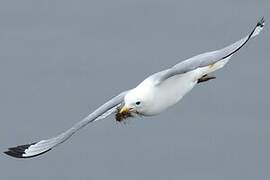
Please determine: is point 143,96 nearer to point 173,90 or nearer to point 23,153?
point 173,90

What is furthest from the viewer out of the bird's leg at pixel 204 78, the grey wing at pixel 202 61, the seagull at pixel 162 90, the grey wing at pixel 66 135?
the bird's leg at pixel 204 78

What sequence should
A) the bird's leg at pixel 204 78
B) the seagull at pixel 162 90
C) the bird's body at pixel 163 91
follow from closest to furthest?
the seagull at pixel 162 90, the bird's body at pixel 163 91, the bird's leg at pixel 204 78

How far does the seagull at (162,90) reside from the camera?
9.18 meters

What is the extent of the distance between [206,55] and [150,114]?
72 cm

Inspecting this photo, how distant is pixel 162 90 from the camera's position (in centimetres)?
944

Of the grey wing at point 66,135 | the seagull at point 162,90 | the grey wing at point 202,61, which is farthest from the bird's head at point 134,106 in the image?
the grey wing at point 66,135

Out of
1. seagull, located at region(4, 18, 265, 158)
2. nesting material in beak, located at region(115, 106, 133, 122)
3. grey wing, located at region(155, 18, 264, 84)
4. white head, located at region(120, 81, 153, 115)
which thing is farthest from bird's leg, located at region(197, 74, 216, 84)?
nesting material in beak, located at region(115, 106, 133, 122)

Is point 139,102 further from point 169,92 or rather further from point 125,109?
point 169,92

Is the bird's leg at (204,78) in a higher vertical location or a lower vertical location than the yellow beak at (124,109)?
higher

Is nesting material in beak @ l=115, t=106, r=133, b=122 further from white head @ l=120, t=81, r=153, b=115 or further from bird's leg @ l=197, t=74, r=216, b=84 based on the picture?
bird's leg @ l=197, t=74, r=216, b=84

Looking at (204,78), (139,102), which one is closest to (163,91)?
(139,102)

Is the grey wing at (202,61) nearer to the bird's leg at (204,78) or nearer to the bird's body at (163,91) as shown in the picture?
the bird's body at (163,91)

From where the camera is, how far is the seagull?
9180 millimetres

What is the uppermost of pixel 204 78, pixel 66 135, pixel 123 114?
pixel 204 78
